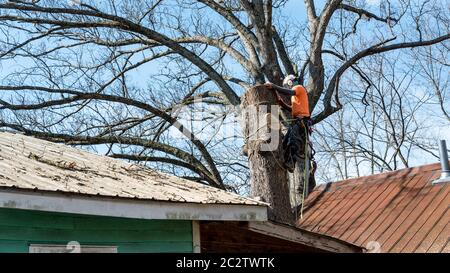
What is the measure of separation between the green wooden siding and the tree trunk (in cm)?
298

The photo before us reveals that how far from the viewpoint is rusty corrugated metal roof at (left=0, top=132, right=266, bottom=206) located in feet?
23.8

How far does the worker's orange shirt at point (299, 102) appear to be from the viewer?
11.7m

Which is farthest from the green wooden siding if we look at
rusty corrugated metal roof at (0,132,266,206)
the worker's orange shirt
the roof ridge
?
the roof ridge

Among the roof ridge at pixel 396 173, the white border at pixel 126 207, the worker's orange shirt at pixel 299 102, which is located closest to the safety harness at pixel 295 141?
the worker's orange shirt at pixel 299 102

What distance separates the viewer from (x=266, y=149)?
11.3m

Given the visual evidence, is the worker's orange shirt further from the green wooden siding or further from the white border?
the green wooden siding

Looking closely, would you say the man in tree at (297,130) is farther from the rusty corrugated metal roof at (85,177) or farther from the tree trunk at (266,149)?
the rusty corrugated metal roof at (85,177)

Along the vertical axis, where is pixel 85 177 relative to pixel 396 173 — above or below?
below

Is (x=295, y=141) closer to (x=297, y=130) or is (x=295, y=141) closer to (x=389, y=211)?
(x=297, y=130)

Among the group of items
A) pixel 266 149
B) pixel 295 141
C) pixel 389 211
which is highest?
pixel 295 141

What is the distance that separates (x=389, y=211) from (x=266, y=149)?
379cm

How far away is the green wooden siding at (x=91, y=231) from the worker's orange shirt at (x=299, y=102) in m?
4.02

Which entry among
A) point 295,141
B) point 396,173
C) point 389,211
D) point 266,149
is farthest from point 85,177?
point 396,173

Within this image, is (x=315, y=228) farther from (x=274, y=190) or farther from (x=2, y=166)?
(x=2, y=166)
